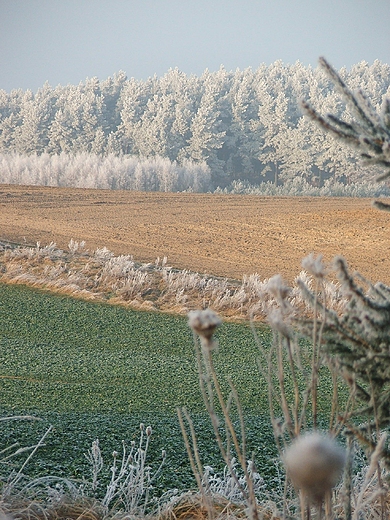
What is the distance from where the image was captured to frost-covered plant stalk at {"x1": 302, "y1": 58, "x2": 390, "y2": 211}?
183cm

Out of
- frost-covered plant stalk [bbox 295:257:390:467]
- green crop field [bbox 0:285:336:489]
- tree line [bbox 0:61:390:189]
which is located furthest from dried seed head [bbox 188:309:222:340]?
tree line [bbox 0:61:390:189]

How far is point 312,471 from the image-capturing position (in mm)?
650

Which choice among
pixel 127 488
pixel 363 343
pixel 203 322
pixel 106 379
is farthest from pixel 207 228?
pixel 203 322

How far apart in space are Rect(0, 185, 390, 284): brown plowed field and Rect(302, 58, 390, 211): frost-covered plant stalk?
883 cm

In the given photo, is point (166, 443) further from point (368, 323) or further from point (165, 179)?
point (165, 179)

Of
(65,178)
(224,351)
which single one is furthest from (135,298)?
(65,178)

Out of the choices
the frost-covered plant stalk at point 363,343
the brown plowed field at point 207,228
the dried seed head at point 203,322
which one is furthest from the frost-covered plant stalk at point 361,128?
the brown plowed field at point 207,228

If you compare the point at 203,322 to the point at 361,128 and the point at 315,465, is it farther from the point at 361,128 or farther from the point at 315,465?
the point at 361,128

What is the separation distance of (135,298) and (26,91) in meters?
63.7

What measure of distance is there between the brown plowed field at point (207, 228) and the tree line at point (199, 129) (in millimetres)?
29415

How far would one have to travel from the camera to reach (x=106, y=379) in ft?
16.1

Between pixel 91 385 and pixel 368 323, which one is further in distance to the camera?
pixel 91 385

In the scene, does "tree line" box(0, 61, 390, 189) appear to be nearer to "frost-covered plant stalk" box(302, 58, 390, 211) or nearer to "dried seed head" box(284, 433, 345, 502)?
"frost-covered plant stalk" box(302, 58, 390, 211)

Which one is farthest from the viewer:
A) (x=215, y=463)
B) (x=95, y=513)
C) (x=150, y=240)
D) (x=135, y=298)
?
(x=150, y=240)
